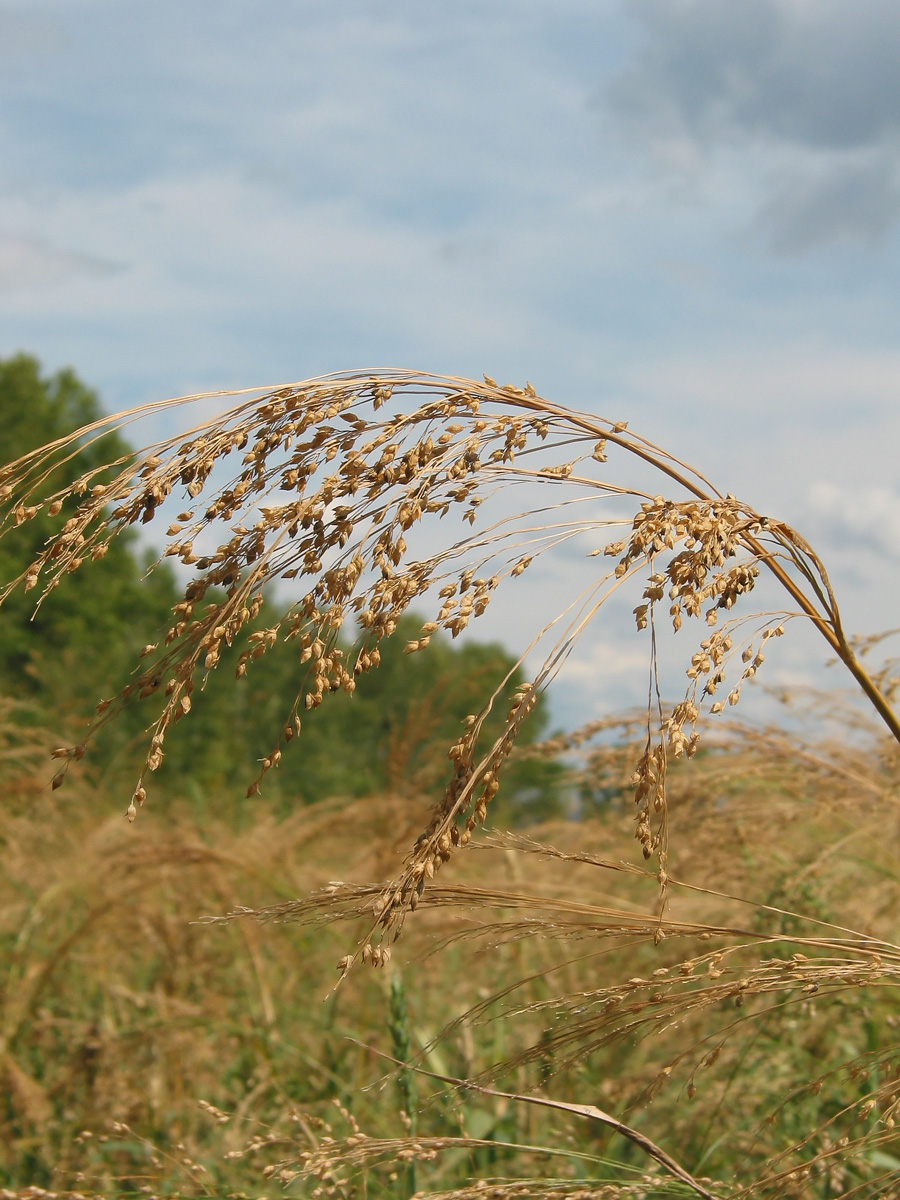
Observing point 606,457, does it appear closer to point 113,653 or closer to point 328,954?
point 328,954

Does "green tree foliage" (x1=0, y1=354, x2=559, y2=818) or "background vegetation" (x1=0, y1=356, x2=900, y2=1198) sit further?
"green tree foliage" (x1=0, y1=354, x2=559, y2=818)

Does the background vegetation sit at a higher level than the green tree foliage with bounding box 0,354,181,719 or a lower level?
lower

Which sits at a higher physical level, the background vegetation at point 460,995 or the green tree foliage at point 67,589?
the green tree foliage at point 67,589

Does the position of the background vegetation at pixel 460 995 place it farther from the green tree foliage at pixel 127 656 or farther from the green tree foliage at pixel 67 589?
the green tree foliage at pixel 67 589

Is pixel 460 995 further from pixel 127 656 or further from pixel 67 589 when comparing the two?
pixel 67 589

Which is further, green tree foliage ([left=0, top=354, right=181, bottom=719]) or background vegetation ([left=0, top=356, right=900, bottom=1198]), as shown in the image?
green tree foliage ([left=0, top=354, right=181, bottom=719])

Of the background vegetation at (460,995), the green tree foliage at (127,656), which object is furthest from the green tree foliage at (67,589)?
the background vegetation at (460,995)

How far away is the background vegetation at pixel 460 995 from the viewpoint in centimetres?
158

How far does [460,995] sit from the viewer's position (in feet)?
16.0

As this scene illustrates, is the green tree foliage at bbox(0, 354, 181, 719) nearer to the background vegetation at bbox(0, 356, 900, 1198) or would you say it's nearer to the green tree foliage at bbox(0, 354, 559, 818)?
the green tree foliage at bbox(0, 354, 559, 818)

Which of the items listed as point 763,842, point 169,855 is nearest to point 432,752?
point 169,855

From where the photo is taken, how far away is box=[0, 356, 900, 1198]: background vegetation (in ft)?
5.19

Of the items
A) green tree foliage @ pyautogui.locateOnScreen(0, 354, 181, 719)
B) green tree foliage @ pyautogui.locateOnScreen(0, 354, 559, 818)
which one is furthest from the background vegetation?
green tree foliage @ pyautogui.locateOnScreen(0, 354, 181, 719)

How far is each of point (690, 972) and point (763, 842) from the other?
8.09 ft
